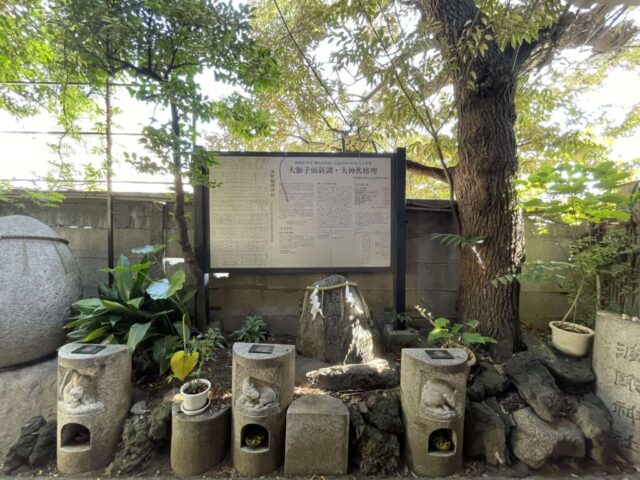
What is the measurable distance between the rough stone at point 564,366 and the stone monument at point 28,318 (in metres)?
4.40

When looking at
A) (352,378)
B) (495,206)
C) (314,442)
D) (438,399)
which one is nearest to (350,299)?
(352,378)

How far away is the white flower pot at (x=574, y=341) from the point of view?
2381 millimetres

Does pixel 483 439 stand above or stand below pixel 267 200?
below

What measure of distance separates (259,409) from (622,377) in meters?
2.81

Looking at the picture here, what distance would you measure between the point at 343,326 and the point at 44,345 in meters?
2.81

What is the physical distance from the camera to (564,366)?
2.32 meters

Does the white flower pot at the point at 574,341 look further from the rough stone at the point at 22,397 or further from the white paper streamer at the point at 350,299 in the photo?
the rough stone at the point at 22,397

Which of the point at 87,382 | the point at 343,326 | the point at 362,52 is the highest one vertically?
the point at 362,52

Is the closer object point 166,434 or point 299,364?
point 166,434

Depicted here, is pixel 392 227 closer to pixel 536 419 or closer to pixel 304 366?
pixel 304 366

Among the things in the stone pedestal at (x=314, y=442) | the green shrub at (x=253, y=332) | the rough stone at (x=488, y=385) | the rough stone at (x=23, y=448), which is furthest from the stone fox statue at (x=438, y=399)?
the rough stone at (x=23, y=448)

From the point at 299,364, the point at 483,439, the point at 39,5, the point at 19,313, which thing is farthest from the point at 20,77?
the point at 483,439

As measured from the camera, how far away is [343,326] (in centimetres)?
263

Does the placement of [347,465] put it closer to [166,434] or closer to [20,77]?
[166,434]
